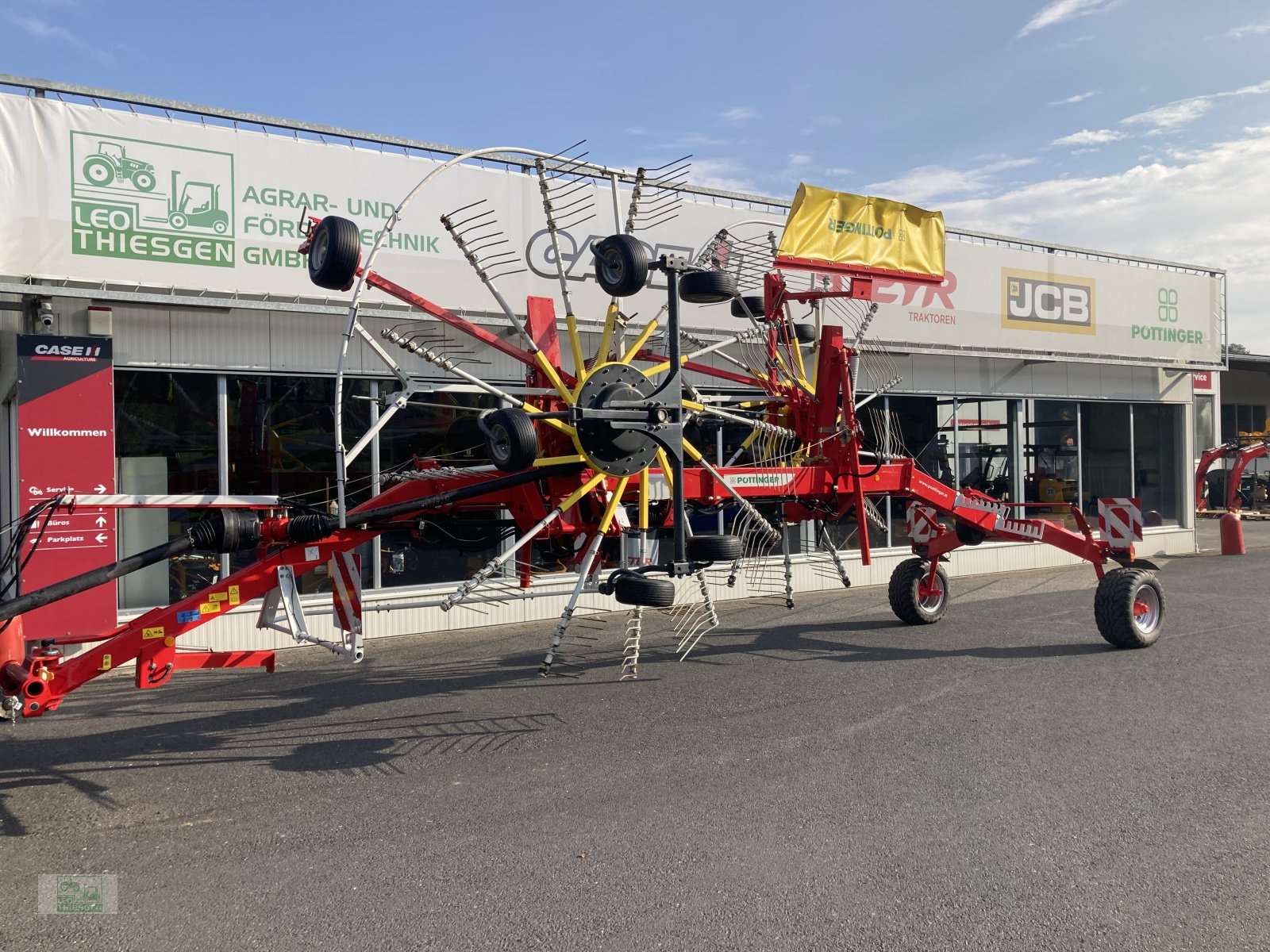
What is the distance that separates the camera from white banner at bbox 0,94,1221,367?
900cm

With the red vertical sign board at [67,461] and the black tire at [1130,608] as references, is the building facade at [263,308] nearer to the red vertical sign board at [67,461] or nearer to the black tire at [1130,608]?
the red vertical sign board at [67,461]

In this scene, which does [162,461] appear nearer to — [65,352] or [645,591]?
[65,352]

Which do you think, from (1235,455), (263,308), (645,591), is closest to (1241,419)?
(1235,455)

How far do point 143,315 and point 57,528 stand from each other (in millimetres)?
2139

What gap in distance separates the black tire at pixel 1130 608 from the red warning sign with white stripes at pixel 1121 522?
403 mm

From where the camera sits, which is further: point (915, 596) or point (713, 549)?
point (915, 596)

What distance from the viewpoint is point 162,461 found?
9898 mm

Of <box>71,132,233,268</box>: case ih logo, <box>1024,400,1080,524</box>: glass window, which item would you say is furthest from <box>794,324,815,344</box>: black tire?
<box>1024,400,1080,524</box>: glass window

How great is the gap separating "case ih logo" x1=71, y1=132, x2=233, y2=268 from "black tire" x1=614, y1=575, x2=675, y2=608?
6.23m

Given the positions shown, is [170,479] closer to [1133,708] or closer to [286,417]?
[286,417]

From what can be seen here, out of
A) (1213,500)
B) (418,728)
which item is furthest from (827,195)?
(1213,500)

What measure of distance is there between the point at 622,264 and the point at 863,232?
3.06m

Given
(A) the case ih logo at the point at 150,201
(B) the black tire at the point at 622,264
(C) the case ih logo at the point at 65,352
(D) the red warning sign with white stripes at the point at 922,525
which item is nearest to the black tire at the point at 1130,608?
(D) the red warning sign with white stripes at the point at 922,525

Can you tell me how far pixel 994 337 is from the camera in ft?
51.0
